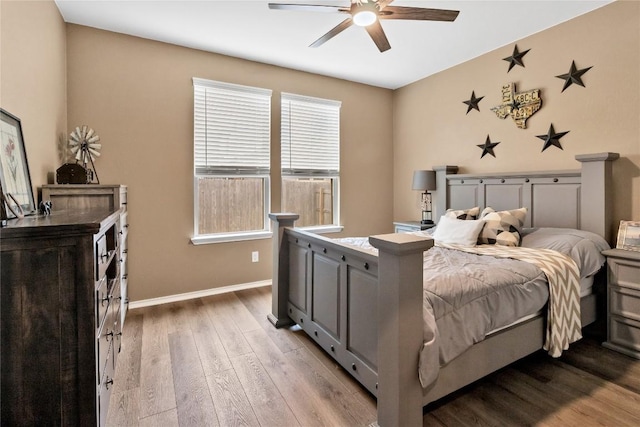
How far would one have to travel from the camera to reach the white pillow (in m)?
2.88

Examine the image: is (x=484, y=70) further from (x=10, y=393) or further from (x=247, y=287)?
(x=10, y=393)

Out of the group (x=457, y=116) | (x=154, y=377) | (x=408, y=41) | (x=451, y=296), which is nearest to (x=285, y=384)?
(x=154, y=377)

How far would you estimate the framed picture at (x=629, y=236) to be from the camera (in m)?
2.51

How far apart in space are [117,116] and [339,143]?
2660 millimetres

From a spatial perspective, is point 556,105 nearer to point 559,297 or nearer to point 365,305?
point 559,297

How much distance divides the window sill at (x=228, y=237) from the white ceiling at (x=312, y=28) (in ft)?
6.80

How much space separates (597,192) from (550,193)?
0.40 m

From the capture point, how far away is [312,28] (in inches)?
122

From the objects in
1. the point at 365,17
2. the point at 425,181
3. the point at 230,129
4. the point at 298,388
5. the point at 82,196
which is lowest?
→ the point at 298,388

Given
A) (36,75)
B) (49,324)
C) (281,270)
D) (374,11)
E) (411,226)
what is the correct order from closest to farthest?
(49,324) < (374,11) < (36,75) < (281,270) < (411,226)

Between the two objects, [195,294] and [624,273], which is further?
[195,294]

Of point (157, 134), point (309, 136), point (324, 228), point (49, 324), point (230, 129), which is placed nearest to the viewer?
point (49, 324)

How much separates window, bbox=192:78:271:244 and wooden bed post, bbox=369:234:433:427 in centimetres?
264

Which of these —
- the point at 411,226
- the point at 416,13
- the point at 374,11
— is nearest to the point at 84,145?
the point at 374,11
